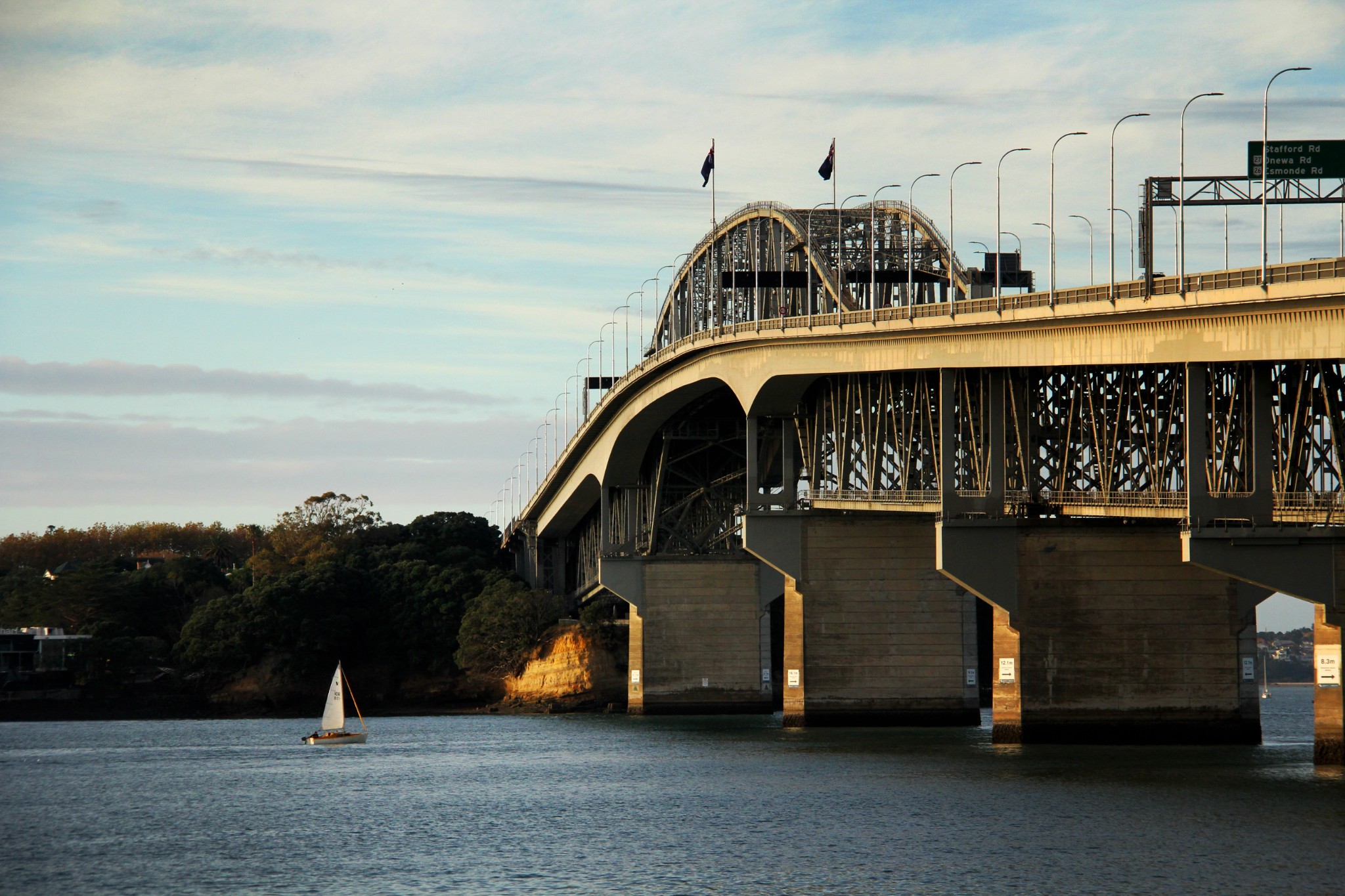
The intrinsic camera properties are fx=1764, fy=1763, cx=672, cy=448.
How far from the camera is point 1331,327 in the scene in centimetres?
4716

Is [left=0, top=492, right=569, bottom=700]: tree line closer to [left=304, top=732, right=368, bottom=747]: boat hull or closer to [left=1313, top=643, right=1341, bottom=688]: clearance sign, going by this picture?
[left=304, top=732, right=368, bottom=747]: boat hull

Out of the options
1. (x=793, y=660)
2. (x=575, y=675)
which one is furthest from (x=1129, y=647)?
(x=575, y=675)

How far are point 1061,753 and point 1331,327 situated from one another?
21.4 meters

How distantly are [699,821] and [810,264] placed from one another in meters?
46.8

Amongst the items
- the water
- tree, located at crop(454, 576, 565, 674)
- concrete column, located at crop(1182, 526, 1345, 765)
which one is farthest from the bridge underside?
tree, located at crop(454, 576, 565, 674)

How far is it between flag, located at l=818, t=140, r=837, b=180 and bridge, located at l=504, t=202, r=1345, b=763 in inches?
188

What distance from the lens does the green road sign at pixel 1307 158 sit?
52281 mm

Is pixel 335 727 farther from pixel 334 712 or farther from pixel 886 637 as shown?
pixel 886 637

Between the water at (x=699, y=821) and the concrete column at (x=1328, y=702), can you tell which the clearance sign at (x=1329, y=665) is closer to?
the concrete column at (x=1328, y=702)

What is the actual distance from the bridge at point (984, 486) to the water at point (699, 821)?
329 centimetres

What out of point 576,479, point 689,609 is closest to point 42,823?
point 689,609

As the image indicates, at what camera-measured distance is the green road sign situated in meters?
52.3

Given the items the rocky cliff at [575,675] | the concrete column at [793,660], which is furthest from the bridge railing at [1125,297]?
the rocky cliff at [575,675]

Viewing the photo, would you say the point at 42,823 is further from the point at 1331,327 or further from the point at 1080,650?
the point at 1331,327
